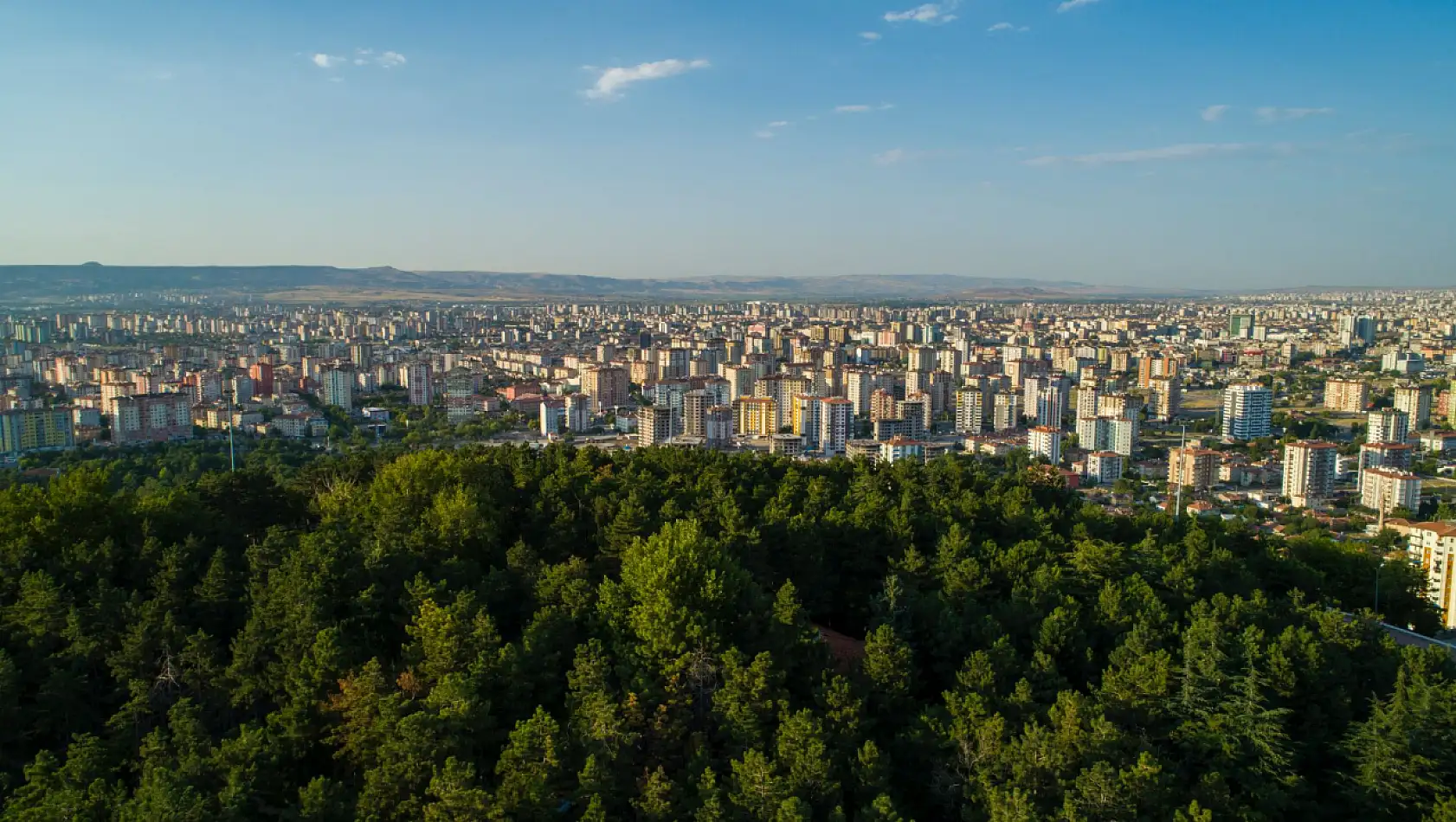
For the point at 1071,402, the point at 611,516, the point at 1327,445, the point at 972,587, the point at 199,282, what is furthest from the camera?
the point at 199,282

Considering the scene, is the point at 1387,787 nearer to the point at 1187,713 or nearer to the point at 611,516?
the point at 1187,713

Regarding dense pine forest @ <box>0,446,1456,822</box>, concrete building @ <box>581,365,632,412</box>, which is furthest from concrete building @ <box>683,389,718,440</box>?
dense pine forest @ <box>0,446,1456,822</box>

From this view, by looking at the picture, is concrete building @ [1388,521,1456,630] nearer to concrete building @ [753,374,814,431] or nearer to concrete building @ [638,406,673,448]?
concrete building @ [638,406,673,448]

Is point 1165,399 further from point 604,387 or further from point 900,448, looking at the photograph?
point 604,387

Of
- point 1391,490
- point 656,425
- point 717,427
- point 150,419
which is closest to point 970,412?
point 717,427

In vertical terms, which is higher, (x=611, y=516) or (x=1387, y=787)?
(x=611, y=516)

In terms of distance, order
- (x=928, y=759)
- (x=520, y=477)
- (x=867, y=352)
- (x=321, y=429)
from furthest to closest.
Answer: (x=867, y=352) < (x=321, y=429) < (x=520, y=477) < (x=928, y=759)

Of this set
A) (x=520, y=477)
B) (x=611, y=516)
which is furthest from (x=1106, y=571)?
(x=520, y=477)
